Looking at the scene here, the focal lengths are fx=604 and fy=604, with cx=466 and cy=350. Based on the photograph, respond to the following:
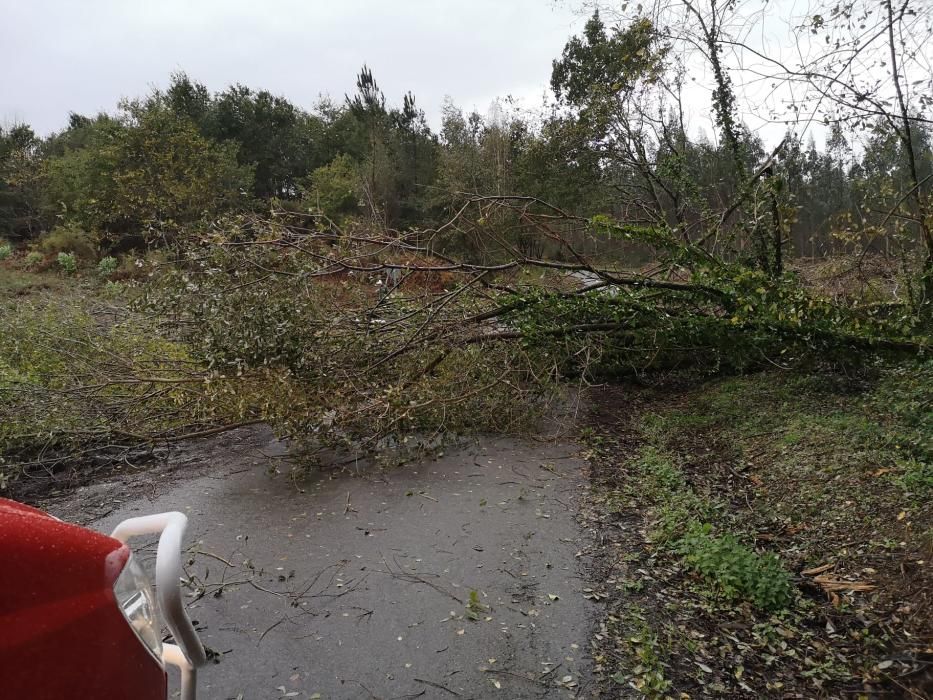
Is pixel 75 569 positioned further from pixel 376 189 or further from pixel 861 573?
pixel 376 189

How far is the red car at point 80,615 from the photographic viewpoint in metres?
1.06

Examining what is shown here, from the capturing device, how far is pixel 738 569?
346 cm

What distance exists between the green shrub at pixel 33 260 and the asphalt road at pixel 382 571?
688 inches

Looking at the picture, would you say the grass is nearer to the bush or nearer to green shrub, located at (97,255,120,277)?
green shrub, located at (97,255,120,277)

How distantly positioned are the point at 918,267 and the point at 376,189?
18682 mm

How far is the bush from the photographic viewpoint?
20.0 m

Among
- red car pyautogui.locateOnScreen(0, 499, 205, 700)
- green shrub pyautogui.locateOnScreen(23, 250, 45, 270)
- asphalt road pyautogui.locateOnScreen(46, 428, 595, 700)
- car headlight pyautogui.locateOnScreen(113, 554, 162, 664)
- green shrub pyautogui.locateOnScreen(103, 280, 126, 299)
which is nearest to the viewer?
red car pyautogui.locateOnScreen(0, 499, 205, 700)

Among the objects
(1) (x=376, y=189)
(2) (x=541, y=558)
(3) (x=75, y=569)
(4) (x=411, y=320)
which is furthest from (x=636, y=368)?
(1) (x=376, y=189)

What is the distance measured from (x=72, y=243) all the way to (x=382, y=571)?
2122cm

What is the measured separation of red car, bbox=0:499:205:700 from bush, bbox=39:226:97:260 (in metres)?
22.2

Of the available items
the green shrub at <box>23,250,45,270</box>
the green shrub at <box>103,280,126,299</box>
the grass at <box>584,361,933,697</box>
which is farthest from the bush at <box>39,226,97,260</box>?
the grass at <box>584,361,933,697</box>

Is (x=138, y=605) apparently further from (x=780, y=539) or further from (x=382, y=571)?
(x=780, y=539)

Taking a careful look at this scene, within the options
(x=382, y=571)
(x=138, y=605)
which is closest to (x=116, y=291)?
(x=382, y=571)

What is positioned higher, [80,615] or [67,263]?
[67,263]
